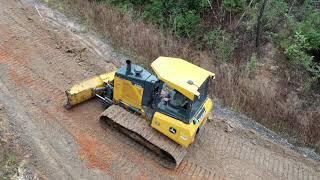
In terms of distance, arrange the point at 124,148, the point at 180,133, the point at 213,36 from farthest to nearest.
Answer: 1. the point at 213,36
2. the point at 124,148
3. the point at 180,133

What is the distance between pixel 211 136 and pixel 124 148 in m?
2.25

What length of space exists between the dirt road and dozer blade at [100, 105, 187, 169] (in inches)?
7.9

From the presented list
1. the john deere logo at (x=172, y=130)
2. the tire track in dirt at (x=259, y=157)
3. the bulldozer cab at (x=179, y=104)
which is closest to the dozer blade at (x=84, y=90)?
the bulldozer cab at (x=179, y=104)

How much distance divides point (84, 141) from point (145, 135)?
144 centimetres

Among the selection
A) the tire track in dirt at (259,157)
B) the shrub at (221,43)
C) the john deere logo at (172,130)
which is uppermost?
the john deere logo at (172,130)

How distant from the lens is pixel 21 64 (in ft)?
37.2

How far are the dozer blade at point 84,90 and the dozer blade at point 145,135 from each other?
0.83 meters

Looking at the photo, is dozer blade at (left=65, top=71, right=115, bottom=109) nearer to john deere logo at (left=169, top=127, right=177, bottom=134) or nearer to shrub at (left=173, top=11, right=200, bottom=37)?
john deere logo at (left=169, top=127, right=177, bottom=134)

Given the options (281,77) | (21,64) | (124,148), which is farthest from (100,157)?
(281,77)

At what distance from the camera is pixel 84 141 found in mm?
9422

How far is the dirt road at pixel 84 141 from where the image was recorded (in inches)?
354

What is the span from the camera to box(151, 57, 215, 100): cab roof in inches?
328

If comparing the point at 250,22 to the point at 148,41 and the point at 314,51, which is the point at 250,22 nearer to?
the point at 314,51

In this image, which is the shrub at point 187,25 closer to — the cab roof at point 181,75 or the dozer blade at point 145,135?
the cab roof at point 181,75
